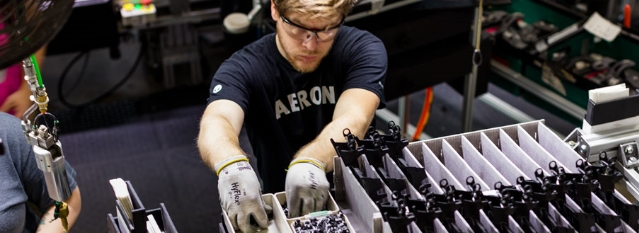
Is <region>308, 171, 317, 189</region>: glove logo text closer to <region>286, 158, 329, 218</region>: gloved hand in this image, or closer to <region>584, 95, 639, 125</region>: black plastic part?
<region>286, 158, 329, 218</region>: gloved hand

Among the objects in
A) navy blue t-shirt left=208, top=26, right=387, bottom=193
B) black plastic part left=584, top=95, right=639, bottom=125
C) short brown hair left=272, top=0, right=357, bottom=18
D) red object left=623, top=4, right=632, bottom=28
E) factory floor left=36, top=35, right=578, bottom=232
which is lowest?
factory floor left=36, top=35, right=578, bottom=232

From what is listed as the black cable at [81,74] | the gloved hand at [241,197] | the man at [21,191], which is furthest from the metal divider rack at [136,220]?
the black cable at [81,74]

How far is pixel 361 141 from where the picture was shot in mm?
1985

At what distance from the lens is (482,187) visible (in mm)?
1922

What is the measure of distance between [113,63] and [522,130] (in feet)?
14.3

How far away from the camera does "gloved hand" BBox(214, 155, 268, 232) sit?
75.0 inches

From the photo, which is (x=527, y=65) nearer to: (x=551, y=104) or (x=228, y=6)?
(x=551, y=104)

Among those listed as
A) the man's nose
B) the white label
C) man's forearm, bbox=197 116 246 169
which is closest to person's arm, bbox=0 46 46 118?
man's forearm, bbox=197 116 246 169

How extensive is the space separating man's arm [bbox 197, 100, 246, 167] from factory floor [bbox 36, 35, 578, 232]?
5.96 feet

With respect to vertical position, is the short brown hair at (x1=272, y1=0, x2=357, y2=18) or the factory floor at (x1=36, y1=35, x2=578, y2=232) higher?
the short brown hair at (x1=272, y1=0, x2=357, y2=18)

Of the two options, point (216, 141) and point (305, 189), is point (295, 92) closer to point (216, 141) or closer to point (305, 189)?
point (216, 141)

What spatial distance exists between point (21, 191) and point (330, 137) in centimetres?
101

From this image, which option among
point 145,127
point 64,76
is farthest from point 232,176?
point 64,76

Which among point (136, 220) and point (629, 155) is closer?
point (136, 220)
